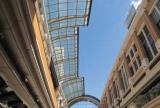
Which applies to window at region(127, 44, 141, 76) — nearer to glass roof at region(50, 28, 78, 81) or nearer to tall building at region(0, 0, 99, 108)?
tall building at region(0, 0, 99, 108)

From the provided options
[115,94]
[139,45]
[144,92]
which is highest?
[115,94]

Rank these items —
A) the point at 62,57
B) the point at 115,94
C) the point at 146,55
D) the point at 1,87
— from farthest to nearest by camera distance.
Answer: the point at 62,57, the point at 115,94, the point at 146,55, the point at 1,87

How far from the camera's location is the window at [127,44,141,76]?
16225 mm

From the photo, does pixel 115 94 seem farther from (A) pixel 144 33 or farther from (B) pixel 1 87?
(B) pixel 1 87

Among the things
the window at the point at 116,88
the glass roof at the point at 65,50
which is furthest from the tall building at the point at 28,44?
the window at the point at 116,88

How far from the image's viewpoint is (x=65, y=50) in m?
30.0

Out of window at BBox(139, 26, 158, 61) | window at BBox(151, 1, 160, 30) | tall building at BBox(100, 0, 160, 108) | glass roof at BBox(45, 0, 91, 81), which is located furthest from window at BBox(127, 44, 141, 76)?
glass roof at BBox(45, 0, 91, 81)

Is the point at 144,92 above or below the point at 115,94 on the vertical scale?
below

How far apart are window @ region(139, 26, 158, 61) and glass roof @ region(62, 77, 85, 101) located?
27706mm

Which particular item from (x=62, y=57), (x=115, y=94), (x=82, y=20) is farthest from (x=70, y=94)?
(x=82, y=20)

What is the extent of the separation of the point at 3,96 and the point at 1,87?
3.30 feet

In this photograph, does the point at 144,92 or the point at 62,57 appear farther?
the point at 62,57

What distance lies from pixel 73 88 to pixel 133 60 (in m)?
31.1

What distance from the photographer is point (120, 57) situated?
20594 mm
